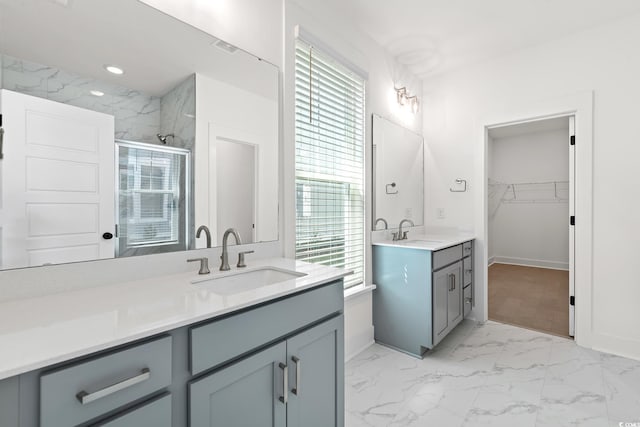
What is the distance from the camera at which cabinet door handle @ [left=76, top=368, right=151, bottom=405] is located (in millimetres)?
652

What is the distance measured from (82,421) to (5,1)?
52.2 inches

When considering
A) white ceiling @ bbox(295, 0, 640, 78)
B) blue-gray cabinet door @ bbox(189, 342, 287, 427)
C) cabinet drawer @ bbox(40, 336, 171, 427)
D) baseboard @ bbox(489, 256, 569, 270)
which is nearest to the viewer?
cabinet drawer @ bbox(40, 336, 171, 427)

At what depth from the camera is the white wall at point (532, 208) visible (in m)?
5.03

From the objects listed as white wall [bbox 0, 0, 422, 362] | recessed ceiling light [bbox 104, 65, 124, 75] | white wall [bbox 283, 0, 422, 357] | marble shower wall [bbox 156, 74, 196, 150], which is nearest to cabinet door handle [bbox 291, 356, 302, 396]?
white wall [bbox 0, 0, 422, 362]

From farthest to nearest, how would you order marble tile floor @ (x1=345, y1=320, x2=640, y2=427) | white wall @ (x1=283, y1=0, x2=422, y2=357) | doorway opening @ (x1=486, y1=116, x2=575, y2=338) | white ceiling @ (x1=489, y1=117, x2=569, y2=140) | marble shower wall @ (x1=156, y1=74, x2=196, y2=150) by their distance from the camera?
doorway opening @ (x1=486, y1=116, x2=575, y2=338) → white ceiling @ (x1=489, y1=117, x2=569, y2=140) → white wall @ (x1=283, y1=0, x2=422, y2=357) → marble tile floor @ (x1=345, y1=320, x2=640, y2=427) → marble shower wall @ (x1=156, y1=74, x2=196, y2=150)

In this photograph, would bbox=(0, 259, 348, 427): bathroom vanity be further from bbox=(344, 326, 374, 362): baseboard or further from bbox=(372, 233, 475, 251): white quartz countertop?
bbox=(372, 233, 475, 251): white quartz countertop

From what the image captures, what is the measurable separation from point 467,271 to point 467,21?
215 centimetres

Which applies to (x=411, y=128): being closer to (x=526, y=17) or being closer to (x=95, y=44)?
(x=526, y=17)

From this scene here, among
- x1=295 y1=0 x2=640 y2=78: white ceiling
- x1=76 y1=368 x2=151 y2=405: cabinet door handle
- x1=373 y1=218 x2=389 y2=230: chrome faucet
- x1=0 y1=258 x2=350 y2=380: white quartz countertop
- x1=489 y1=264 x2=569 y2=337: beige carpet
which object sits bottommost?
x1=489 y1=264 x2=569 y2=337: beige carpet

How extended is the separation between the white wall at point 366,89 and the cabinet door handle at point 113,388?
3.76ft

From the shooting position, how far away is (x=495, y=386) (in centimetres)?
193

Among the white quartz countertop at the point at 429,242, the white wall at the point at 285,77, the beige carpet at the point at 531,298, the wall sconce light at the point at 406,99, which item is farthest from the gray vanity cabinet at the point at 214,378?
the beige carpet at the point at 531,298

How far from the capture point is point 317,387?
1249 millimetres

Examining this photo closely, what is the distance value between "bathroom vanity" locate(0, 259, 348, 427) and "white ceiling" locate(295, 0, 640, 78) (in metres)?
1.92
